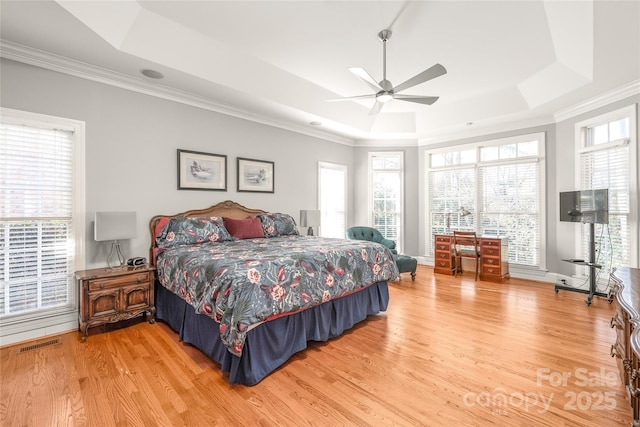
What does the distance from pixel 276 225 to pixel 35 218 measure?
107 inches

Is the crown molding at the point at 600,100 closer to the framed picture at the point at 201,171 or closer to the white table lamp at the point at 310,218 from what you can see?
the white table lamp at the point at 310,218

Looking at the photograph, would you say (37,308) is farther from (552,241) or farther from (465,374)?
(552,241)

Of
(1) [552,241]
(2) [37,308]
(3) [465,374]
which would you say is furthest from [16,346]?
(1) [552,241]

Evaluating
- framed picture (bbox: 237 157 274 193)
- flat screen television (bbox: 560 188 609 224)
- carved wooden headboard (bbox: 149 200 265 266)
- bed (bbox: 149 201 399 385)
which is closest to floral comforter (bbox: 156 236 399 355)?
bed (bbox: 149 201 399 385)

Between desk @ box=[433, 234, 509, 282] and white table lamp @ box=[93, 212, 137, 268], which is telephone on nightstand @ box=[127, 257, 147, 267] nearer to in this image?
white table lamp @ box=[93, 212, 137, 268]

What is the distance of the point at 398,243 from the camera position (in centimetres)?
655

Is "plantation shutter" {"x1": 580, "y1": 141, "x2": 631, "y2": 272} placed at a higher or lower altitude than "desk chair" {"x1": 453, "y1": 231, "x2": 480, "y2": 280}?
higher

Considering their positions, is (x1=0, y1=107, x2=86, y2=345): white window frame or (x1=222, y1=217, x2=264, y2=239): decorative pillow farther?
(x1=222, y1=217, x2=264, y2=239): decorative pillow

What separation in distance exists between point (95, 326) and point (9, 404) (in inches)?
48.7

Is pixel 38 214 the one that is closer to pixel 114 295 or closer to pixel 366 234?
pixel 114 295

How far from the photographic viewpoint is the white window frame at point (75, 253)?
2.76m

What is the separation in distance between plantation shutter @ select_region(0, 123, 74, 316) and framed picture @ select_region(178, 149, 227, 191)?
116 cm

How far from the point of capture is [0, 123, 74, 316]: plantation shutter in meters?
2.77

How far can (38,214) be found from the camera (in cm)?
292
